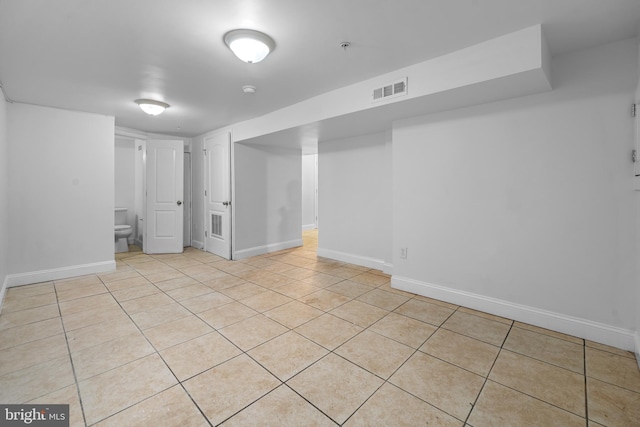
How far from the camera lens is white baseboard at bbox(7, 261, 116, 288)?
3615 mm

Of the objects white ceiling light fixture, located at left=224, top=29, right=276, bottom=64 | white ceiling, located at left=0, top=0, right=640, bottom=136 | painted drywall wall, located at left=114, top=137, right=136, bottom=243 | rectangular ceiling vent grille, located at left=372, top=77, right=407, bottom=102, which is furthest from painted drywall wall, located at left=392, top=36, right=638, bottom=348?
painted drywall wall, located at left=114, top=137, right=136, bottom=243

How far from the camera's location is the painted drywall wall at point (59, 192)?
3625 millimetres

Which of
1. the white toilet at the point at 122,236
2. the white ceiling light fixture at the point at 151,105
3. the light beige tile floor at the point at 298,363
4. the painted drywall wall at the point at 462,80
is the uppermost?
the white ceiling light fixture at the point at 151,105

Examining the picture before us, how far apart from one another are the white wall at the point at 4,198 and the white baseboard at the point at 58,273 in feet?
0.48

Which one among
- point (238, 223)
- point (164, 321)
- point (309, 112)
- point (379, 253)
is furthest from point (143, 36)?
point (379, 253)

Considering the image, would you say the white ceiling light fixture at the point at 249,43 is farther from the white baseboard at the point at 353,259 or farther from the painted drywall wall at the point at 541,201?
the white baseboard at the point at 353,259

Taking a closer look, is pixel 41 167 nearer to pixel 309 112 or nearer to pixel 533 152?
pixel 309 112

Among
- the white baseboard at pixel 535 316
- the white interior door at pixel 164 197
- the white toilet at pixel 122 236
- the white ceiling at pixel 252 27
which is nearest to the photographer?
the white ceiling at pixel 252 27

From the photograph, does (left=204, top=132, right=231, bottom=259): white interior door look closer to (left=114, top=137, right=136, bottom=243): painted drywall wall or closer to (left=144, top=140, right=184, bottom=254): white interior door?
(left=144, top=140, right=184, bottom=254): white interior door

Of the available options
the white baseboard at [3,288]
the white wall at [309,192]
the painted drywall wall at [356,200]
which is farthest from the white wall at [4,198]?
the white wall at [309,192]

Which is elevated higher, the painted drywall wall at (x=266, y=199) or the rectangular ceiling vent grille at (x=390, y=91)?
the rectangular ceiling vent grille at (x=390, y=91)

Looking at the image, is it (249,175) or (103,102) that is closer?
(103,102)

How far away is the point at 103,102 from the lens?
143 inches

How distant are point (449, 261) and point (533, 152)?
1304 mm
